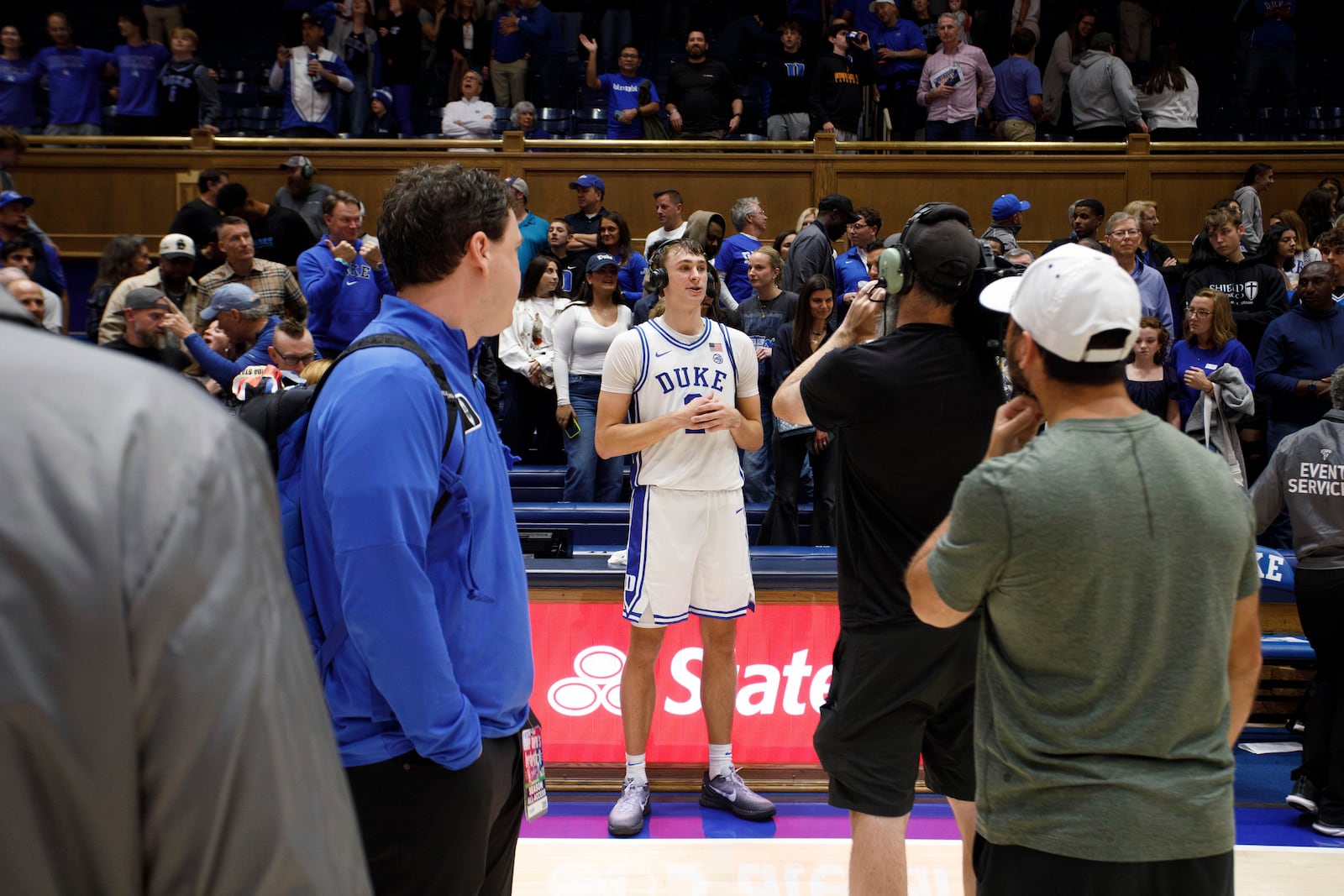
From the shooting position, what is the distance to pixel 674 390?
4.65 m

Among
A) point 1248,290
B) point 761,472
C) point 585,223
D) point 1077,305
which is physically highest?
point 585,223

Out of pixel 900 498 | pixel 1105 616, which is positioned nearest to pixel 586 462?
pixel 900 498

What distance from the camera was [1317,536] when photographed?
4824mm

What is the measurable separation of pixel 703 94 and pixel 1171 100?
5060 mm

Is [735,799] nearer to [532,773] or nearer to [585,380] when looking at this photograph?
[532,773]

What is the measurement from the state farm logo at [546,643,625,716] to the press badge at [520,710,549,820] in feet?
8.43

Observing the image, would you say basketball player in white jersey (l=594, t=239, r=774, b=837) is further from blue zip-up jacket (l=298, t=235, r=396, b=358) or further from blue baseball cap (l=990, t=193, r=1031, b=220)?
blue baseball cap (l=990, t=193, r=1031, b=220)

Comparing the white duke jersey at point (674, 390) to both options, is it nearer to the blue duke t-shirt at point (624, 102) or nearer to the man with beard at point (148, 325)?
the man with beard at point (148, 325)

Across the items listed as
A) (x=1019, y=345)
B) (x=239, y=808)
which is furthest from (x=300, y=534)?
(x=239, y=808)

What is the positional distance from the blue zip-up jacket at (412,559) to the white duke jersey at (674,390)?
93.6 inches

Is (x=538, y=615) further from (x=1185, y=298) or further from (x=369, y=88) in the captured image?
(x=369, y=88)

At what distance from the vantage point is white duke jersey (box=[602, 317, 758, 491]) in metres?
4.61

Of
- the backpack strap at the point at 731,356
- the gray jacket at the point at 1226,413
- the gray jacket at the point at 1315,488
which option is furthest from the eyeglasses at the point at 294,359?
the gray jacket at the point at 1226,413

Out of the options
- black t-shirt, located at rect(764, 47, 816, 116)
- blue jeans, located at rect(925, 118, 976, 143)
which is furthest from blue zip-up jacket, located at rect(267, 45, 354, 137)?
blue jeans, located at rect(925, 118, 976, 143)
